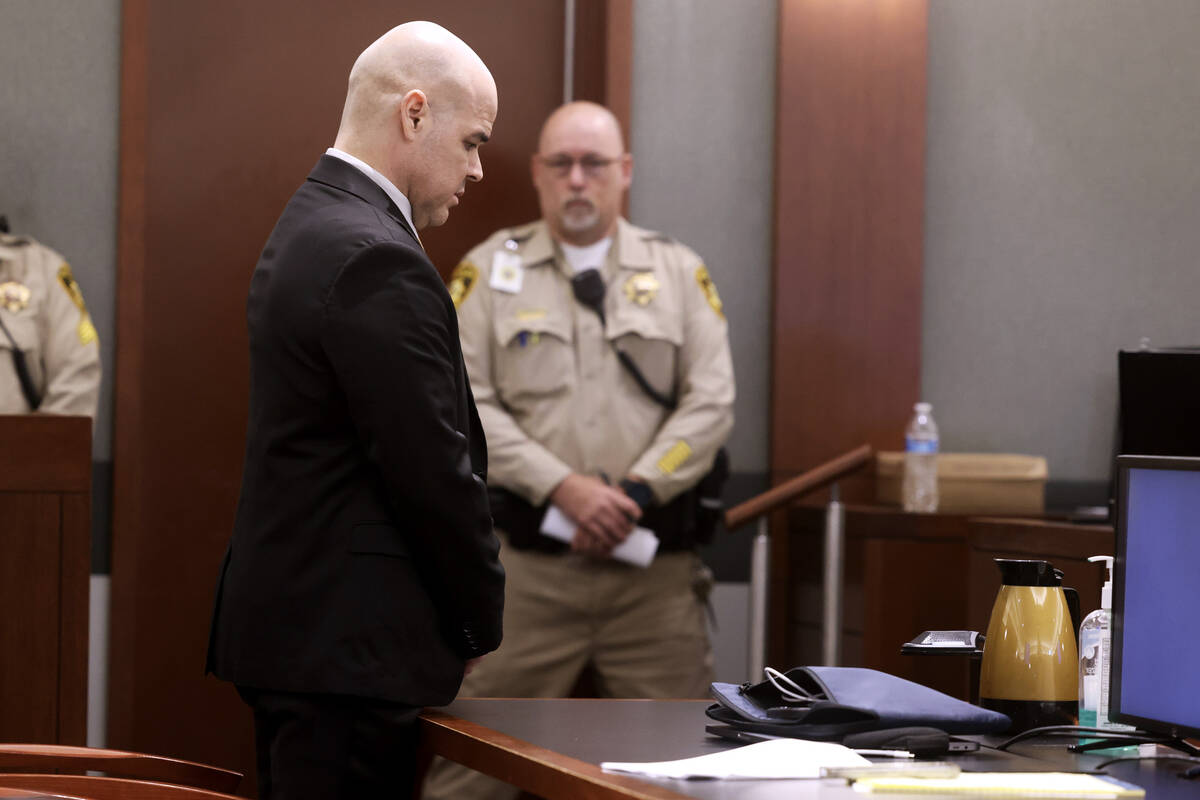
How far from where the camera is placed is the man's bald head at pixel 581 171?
12.7 ft

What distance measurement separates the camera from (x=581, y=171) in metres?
3.87

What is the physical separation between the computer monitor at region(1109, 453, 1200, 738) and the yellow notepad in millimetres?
191

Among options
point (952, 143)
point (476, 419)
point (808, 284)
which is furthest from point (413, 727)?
point (952, 143)

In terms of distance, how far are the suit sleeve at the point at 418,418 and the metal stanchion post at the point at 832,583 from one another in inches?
80.9

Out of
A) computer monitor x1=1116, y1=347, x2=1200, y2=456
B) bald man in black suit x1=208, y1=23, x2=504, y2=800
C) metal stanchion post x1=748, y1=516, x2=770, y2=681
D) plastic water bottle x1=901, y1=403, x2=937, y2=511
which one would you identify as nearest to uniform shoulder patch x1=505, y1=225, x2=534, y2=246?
metal stanchion post x1=748, y1=516, x2=770, y2=681

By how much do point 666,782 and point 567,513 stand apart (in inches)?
89.6

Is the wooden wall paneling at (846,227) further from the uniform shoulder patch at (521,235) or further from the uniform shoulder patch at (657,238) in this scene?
the uniform shoulder patch at (521,235)

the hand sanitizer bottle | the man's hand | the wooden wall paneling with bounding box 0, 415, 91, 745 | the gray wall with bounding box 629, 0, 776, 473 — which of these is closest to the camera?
the hand sanitizer bottle

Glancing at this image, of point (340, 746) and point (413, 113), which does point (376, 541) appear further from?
point (413, 113)

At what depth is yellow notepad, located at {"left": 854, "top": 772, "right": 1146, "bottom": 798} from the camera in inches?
53.2

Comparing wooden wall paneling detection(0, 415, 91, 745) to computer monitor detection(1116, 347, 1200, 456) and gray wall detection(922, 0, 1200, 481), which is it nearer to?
computer monitor detection(1116, 347, 1200, 456)

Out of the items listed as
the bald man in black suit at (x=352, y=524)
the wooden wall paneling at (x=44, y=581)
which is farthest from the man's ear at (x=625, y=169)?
the bald man in black suit at (x=352, y=524)

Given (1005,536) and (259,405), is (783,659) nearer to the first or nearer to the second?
(1005,536)

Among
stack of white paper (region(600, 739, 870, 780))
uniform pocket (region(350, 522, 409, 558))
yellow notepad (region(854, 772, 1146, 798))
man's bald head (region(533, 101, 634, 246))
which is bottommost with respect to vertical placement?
stack of white paper (region(600, 739, 870, 780))
